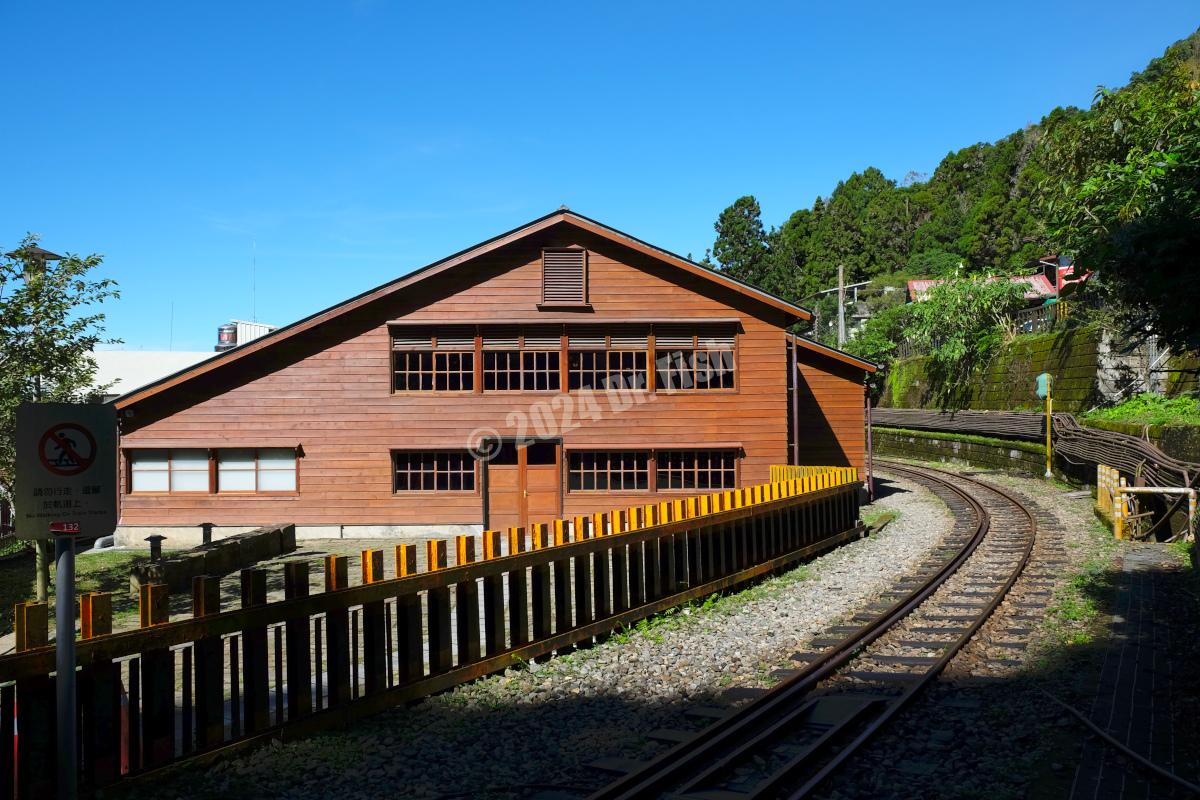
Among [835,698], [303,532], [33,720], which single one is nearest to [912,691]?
[835,698]

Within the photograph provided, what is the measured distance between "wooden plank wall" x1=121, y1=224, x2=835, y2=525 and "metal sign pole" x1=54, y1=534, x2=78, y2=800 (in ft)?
53.0

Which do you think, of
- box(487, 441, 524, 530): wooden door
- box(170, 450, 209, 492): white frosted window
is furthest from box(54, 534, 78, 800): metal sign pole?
box(170, 450, 209, 492): white frosted window

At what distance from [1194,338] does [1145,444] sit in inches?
621

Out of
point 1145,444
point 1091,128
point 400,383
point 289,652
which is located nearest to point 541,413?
point 400,383

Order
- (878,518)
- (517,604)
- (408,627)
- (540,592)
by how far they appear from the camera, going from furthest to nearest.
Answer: (878,518) → (540,592) → (517,604) → (408,627)

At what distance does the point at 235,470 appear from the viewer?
68.2 feet

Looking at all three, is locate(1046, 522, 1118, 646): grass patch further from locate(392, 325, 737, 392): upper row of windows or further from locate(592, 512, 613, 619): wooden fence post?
locate(392, 325, 737, 392): upper row of windows

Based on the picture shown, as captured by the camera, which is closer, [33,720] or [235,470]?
[33,720]

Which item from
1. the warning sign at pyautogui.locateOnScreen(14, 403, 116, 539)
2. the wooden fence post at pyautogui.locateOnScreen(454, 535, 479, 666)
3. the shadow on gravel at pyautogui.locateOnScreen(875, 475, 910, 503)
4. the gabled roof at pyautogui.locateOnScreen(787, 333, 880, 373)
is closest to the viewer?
the warning sign at pyautogui.locateOnScreen(14, 403, 116, 539)

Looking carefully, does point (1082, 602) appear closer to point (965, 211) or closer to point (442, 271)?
point (442, 271)

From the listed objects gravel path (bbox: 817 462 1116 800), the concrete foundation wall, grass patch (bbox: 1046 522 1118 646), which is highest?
gravel path (bbox: 817 462 1116 800)

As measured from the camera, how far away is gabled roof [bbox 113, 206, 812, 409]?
20.0 metres

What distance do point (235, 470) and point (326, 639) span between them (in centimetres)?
1586

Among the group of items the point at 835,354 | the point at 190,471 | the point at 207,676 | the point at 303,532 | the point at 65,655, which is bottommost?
the point at 303,532
